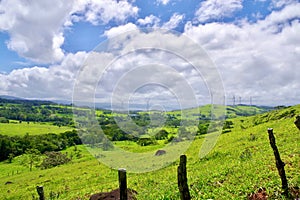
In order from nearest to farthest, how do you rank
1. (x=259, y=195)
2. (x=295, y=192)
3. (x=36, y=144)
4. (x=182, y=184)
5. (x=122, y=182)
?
(x=122, y=182), (x=182, y=184), (x=295, y=192), (x=259, y=195), (x=36, y=144)

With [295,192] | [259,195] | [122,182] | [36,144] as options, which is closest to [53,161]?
[36,144]

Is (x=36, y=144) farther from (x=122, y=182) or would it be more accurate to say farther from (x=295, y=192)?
(x=295, y=192)

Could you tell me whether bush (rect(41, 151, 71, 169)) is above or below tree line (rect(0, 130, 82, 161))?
below

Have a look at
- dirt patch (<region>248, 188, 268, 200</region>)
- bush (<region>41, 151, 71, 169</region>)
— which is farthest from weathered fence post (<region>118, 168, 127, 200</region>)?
bush (<region>41, 151, 71, 169</region>)

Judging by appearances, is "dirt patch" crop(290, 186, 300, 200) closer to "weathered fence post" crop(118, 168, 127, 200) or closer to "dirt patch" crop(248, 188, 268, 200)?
"dirt patch" crop(248, 188, 268, 200)

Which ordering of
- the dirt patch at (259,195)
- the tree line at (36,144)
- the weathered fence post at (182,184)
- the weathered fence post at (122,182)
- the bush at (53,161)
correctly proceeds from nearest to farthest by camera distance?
1. the weathered fence post at (122,182)
2. the weathered fence post at (182,184)
3. the dirt patch at (259,195)
4. the bush at (53,161)
5. the tree line at (36,144)

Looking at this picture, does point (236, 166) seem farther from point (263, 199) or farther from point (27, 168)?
point (27, 168)

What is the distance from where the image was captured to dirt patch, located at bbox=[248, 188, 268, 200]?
12.8 meters

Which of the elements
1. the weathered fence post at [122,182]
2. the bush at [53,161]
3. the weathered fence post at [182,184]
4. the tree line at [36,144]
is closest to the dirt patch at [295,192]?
the weathered fence post at [182,184]

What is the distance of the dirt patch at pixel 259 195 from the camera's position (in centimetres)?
1283

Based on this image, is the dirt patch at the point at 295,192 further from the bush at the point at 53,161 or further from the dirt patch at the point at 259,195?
the bush at the point at 53,161

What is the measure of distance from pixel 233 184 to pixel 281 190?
3.35m

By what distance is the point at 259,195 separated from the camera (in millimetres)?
13086

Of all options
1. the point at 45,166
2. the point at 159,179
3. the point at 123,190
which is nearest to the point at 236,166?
the point at 159,179
